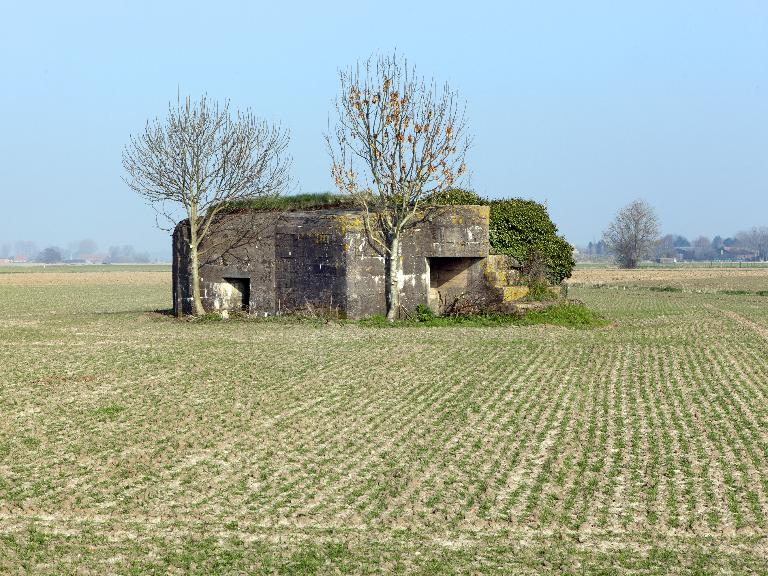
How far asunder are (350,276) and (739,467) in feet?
57.6

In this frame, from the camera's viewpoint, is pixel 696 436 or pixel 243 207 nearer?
pixel 696 436

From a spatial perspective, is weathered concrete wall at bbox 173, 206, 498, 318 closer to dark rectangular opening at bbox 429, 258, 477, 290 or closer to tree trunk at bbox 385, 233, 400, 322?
dark rectangular opening at bbox 429, 258, 477, 290

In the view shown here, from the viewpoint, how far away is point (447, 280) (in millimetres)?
29281

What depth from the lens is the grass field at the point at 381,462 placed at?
7.84 meters

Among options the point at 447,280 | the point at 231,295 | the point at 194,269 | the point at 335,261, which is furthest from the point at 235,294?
the point at 447,280

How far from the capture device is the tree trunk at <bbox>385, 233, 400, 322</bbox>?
27.6 m

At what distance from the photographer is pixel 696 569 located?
293 inches

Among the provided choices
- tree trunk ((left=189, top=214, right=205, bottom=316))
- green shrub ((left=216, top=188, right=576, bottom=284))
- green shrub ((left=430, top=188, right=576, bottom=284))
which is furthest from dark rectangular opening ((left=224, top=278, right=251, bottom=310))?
green shrub ((left=430, top=188, right=576, bottom=284))

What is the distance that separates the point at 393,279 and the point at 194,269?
5977 mm

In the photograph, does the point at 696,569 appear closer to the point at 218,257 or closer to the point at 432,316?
the point at 432,316

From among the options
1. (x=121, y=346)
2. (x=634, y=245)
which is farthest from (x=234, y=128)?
(x=634, y=245)

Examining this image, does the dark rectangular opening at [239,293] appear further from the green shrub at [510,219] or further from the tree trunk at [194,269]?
the green shrub at [510,219]

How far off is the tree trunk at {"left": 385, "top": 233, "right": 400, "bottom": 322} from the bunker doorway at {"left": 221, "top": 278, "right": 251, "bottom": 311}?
4275 mm

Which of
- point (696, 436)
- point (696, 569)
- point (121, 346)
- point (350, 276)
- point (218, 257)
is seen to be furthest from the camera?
point (218, 257)
